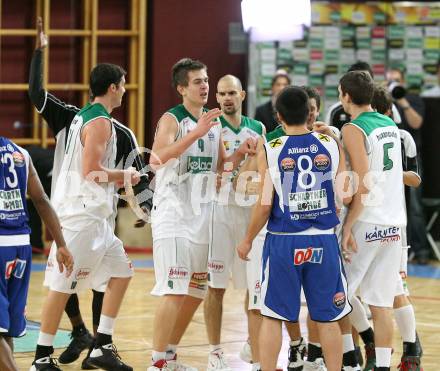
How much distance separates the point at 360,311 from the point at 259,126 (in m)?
1.64

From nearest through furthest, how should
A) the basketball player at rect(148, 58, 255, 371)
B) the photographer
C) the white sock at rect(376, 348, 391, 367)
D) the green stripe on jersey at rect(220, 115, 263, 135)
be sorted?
the white sock at rect(376, 348, 391, 367) → the basketball player at rect(148, 58, 255, 371) → the green stripe on jersey at rect(220, 115, 263, 135) → the photographer

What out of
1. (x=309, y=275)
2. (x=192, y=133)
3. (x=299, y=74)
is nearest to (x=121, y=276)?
(x=192, y=133)

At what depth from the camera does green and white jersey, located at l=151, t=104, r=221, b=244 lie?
710cm

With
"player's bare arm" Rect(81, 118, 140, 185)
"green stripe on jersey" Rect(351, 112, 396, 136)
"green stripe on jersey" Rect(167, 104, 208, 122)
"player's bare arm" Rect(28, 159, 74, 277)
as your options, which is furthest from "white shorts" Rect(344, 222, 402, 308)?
"player's bare arm" Rect(28, 159, 74, 277)

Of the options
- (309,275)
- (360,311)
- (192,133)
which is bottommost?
(360,311)

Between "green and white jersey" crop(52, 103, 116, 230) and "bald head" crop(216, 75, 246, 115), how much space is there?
951 millimetres

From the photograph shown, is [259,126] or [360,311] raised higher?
[259,126]

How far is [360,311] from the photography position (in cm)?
727

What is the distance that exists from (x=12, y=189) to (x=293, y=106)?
172 centimetres

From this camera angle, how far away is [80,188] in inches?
284

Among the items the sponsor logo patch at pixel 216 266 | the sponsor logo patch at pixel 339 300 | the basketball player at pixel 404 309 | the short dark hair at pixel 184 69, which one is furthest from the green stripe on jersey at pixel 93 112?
the sponsor logo patch at pixel 339 300

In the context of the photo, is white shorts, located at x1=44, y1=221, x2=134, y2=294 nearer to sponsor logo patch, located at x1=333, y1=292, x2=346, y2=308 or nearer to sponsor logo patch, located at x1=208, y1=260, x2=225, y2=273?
sponsor logo patch, located at x1=208, y1=260, x2=225, y2=273

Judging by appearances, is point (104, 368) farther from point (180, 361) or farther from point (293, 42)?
point (293, 42)

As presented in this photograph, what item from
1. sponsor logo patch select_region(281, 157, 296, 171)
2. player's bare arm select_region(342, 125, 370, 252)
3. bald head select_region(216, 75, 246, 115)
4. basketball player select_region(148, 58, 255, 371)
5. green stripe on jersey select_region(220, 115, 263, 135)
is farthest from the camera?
green stripe on jersey select_region(220, 115, 263, 135)
